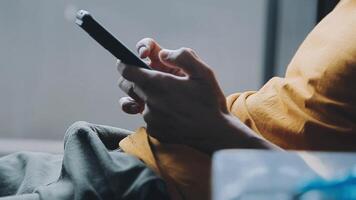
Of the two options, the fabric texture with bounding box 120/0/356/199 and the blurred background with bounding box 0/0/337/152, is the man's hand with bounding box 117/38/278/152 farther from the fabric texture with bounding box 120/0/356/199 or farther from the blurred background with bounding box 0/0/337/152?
the blurred background with bounding box 0/0/337/152

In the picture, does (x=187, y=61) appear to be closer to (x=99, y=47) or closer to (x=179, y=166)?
(x=179, y=166)

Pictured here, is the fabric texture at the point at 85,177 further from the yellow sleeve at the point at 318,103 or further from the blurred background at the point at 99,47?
the blurred background at the point at 99,47

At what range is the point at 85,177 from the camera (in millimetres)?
612

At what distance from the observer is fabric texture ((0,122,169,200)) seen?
1.97ft

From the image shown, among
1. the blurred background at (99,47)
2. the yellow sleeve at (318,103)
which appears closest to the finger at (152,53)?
the yellow sleeve at (318,103)

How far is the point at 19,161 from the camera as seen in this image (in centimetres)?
73

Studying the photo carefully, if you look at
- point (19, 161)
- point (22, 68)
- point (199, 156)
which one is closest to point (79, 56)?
point (22, 68)

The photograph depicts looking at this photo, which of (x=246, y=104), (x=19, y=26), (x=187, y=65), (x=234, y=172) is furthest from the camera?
(x=19, y=26)

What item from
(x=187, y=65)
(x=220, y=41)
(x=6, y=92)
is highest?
(x=187, y=65)

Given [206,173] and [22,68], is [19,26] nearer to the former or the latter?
[22,68]

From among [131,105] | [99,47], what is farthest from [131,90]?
[99,47]

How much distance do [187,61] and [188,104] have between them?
0.05 metres

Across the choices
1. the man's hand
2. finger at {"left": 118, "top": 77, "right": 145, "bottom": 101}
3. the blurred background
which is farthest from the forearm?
the blurred background

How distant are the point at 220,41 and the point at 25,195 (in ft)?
2.09
